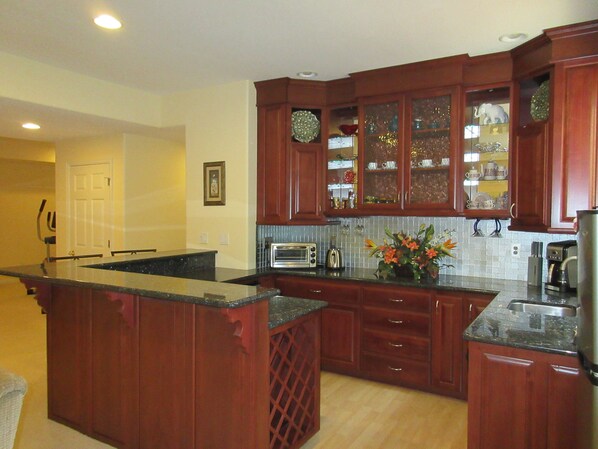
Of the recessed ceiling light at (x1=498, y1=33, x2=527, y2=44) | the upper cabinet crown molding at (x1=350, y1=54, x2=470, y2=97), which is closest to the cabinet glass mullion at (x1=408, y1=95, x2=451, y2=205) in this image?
the upper cabinet crown molding at (x1=350, y1=54, x2=470, y2=97)

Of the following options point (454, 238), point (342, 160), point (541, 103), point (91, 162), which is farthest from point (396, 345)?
point (91, 162)

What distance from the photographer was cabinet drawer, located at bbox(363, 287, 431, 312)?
3.32m

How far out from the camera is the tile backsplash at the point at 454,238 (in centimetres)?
350

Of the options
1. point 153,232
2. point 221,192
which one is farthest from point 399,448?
point 153,232

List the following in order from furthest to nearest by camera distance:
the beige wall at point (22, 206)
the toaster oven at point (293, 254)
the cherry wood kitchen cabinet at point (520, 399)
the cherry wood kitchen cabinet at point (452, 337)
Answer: the beige wall at point (22, 206)
the toaster oven at point (293, 254)
the cherry wood kitchen cabinet at point (452, 337)
the cherry wood kitchen cabinet at point (520, 399)

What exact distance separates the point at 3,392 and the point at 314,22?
98.2 inches

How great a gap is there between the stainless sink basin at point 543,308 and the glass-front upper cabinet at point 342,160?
1637 millimetres

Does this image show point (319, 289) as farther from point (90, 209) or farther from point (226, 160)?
point (90, 209)

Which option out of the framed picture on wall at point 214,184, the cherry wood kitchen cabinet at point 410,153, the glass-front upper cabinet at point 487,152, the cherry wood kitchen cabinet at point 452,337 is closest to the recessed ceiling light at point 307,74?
the cherry wood kitchen cabinet at point 410,153

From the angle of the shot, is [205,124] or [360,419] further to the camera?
[205,124]

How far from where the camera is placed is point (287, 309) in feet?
8.05

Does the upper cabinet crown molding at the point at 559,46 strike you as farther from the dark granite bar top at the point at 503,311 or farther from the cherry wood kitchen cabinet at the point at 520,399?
the cherry wood kitchen cabinet at the point at 520,399

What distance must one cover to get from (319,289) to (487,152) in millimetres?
1780

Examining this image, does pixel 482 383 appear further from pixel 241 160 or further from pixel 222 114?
pixel 222 114
